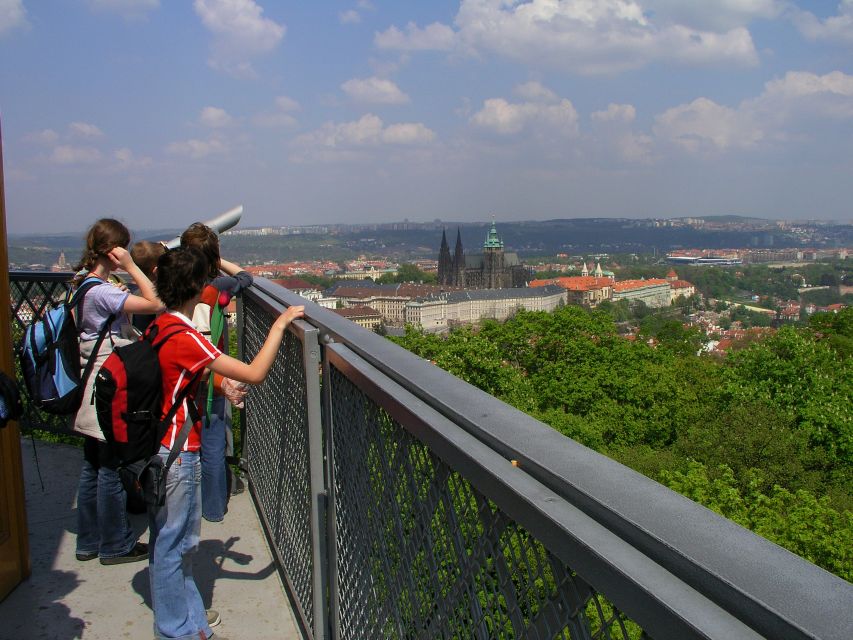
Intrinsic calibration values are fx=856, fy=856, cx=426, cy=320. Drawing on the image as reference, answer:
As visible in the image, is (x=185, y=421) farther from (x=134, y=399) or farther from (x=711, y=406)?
(x=711, y=406)

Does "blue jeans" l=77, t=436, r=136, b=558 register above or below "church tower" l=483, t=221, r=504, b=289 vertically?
above

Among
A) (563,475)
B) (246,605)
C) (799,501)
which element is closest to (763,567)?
(563,475)

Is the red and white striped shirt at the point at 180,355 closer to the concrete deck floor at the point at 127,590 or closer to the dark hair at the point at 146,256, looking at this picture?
the concrete deck floor at the point at 127,590

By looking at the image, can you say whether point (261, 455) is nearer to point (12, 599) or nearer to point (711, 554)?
point (12, 599)

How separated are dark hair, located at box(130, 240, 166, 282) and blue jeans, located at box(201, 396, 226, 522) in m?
0.76

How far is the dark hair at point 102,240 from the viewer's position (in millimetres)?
3764

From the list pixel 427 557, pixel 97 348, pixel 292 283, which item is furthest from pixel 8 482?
pixel 292 283

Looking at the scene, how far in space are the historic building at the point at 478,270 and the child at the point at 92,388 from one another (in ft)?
482

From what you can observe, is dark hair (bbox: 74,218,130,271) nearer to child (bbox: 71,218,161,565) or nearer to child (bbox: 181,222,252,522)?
child (bbox: 71,218,161,565)

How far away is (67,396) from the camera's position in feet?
12.0

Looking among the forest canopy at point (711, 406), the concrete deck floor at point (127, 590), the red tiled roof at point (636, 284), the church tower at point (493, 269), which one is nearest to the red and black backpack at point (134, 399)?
the concrete deck floor at point (127, 590)

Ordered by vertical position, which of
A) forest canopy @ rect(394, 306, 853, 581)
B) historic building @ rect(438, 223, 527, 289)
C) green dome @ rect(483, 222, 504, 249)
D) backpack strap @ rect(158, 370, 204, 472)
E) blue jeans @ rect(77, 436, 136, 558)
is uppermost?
backpack strap @ rect(158, 370, 204, 472)

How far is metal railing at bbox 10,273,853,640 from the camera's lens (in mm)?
863

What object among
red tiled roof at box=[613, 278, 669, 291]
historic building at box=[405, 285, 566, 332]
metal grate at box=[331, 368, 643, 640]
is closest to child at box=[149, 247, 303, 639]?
metal grate at box=[331, 368, 643, 640]
